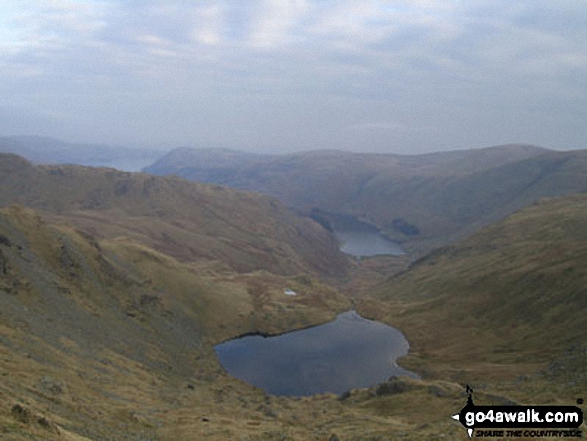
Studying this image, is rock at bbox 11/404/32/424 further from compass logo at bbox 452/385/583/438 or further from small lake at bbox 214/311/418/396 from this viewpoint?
small lake at bbox 214/311/418/396

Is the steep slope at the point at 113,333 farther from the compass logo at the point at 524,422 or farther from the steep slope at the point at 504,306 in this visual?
the steep slope at the point at 504,306

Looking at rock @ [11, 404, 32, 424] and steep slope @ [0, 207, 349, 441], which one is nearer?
rock @ [11, 404, 32, 424]

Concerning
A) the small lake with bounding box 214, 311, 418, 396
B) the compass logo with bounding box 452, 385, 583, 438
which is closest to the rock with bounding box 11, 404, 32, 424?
the compass logo with bounding box 452, 385, 583, 438

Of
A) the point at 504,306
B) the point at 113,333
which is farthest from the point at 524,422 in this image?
the point at 504,306

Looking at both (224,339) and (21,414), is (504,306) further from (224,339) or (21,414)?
(21,414)

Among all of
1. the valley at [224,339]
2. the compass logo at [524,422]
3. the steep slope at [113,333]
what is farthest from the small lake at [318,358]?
the compass logo at [524,422]

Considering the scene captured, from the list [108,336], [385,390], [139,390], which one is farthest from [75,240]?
[385,390]

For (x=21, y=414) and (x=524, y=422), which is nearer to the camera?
(x=21, y=414)
